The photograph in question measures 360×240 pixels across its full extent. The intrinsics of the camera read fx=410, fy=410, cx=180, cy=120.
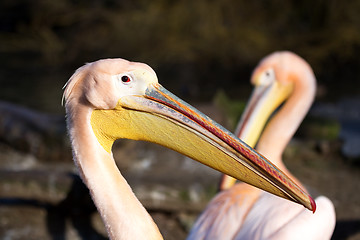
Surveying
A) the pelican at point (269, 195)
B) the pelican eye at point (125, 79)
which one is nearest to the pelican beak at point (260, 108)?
the pelican at point (269, 195)

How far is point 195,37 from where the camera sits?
12688 mm

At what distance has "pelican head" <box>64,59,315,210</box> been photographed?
136cm

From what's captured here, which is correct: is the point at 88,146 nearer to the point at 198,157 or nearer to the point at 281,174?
the point at 198,157

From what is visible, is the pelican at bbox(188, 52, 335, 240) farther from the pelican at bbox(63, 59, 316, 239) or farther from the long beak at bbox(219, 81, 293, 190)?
the pelican at bbox(63, 59, 316, 239)

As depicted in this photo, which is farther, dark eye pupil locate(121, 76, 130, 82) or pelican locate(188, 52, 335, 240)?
pelican locate(188, 52, 335, 240)

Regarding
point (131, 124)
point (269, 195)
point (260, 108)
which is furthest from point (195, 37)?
point (131, 124)

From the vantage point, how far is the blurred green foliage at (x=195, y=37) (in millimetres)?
11984

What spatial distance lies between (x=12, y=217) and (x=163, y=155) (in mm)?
1935

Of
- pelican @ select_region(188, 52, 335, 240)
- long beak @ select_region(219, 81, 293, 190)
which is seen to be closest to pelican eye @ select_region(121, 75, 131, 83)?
pelican @ select_region(188, 52, 335, 240)

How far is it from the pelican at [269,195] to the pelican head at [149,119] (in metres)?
0.71

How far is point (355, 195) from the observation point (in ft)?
14.8

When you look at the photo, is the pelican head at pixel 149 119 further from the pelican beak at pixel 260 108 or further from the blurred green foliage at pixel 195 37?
the blurred green foliage at pixel 195 37

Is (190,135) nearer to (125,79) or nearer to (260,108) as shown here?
(125,79)

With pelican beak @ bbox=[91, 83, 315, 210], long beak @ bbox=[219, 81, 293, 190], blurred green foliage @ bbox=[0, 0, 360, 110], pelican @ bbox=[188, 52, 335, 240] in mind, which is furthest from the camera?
blurred green foliage @ bbox=[0, 0, 360, 110]
